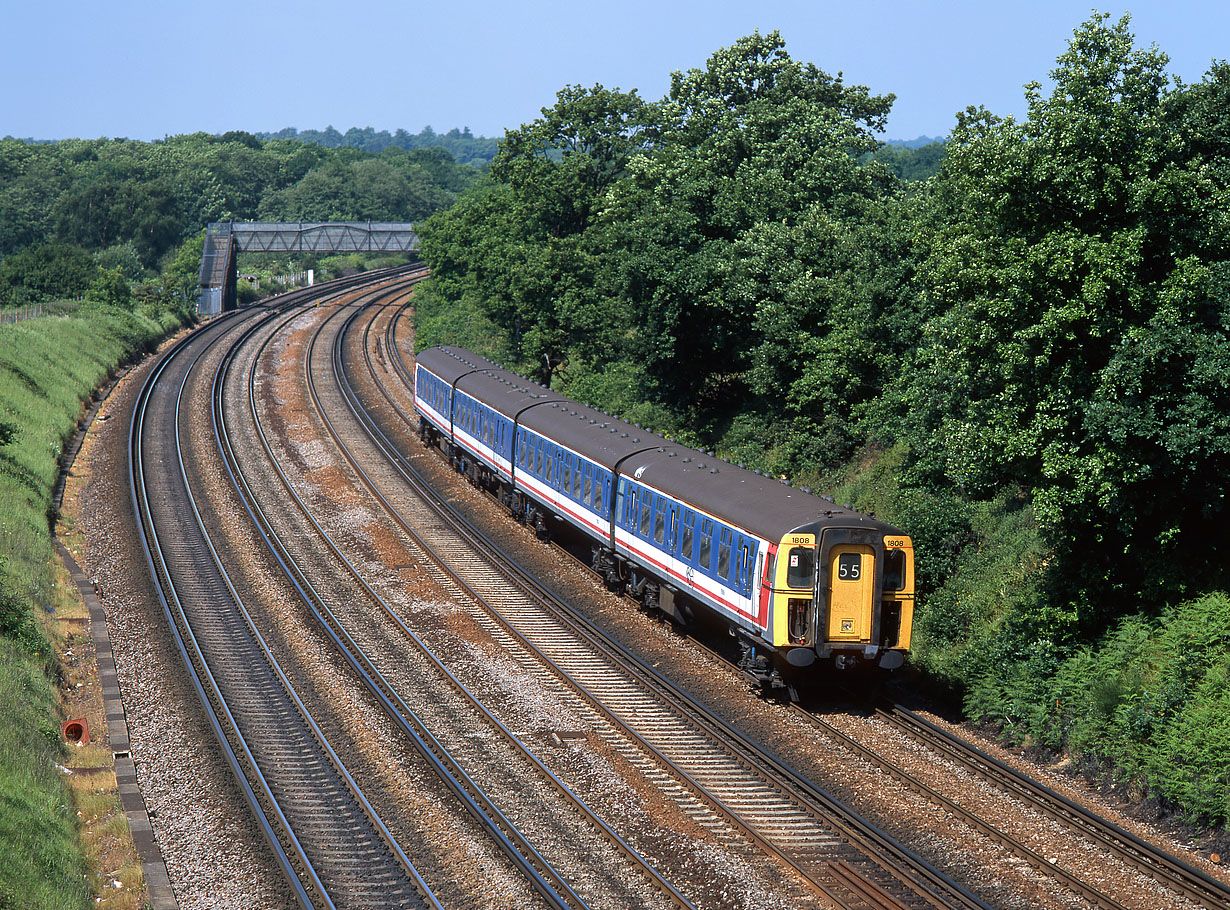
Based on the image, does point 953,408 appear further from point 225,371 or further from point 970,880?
point 225,371

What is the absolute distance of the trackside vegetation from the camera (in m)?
18.4

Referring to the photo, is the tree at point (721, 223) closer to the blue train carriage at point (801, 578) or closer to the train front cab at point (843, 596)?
the blue train carriage at point (801, 578)

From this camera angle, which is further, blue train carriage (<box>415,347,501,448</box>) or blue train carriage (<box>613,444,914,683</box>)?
blue train carriage (<box>415,347,501,448</box>)

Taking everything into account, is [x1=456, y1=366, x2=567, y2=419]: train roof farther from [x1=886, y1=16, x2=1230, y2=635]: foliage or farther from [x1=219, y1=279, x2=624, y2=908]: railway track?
[x1=886, y1=16, x2=1230, y2=635]: foliage

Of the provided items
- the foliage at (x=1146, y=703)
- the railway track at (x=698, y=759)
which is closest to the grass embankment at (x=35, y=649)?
the railway track at (x=698, y=759)

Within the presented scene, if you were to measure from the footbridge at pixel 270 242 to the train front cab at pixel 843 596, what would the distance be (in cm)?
6748

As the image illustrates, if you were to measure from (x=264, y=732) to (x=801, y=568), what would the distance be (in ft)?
32.3

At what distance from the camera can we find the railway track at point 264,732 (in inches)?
621

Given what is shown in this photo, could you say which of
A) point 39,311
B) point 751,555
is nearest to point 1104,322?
point 751,555

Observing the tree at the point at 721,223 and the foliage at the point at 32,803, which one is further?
the tree at the point at 721,223

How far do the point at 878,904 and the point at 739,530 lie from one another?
28.1ft

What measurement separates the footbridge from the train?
52910 mm

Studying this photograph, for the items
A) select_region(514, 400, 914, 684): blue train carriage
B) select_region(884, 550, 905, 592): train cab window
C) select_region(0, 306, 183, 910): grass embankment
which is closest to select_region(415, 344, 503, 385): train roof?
select_region(0, 306, 183, 910): grass embankment

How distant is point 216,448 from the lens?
4372 cm
